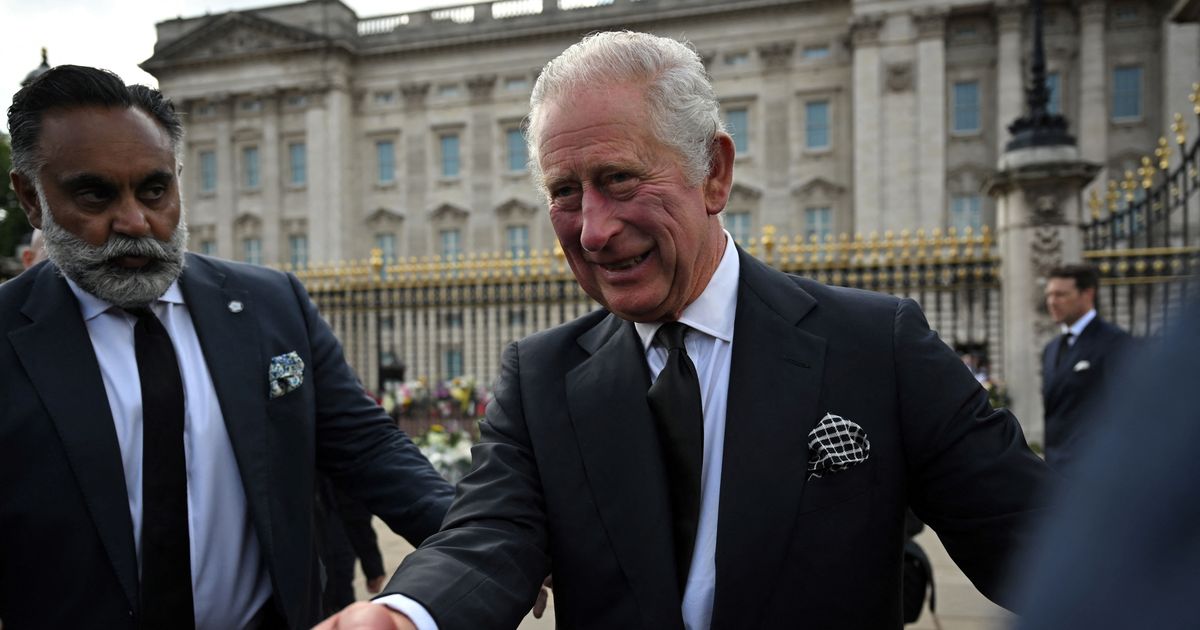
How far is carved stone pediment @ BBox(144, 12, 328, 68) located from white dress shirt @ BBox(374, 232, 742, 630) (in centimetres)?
3774

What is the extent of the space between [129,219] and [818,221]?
31.3 metres

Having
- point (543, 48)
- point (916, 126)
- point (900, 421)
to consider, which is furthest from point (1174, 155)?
point (900, 421)

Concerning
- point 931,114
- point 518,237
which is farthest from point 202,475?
point 518,237

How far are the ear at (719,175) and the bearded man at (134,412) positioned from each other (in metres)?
1.21

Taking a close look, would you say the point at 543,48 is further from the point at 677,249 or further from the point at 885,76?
the point at 677,249

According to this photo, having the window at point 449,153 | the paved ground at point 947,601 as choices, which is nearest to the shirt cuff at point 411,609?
the paved ground at point 947,601

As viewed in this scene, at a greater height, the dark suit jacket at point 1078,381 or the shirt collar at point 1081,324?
the shirt collar at point 1081,324

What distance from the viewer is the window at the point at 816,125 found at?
31875mm

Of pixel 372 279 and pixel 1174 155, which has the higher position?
pixel 1174 155

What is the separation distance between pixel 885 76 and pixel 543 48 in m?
13.5

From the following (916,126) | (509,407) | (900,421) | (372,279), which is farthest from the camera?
(916,126)

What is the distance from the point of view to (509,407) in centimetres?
199

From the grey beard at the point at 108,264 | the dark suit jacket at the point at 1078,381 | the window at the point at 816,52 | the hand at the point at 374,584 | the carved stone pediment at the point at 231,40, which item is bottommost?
the hand at the point at 374,584

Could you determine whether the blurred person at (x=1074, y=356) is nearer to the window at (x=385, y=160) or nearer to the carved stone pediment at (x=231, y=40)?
the window at (x=385, y=160)
